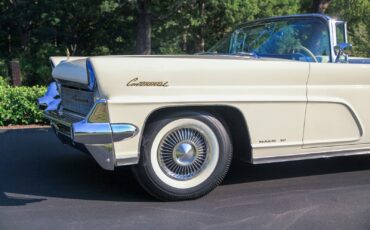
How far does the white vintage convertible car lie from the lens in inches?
167

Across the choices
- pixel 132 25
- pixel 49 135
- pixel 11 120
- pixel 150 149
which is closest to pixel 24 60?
pixel 132 25

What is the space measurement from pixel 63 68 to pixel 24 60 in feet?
50.2

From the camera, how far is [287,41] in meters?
5.64

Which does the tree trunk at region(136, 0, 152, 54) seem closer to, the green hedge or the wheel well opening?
the green hedge

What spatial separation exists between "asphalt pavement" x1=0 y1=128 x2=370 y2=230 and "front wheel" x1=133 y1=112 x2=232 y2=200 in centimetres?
14

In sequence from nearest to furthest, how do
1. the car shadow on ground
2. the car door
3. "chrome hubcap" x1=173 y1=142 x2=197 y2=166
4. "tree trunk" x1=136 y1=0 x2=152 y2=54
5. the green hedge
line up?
"chrome hubcap" x1=173 y1=142 x2=197 y2=166
the car shadow on ground
the car door
the green hedge
"tree trunk" x1=136 y1=0 x2=152 y2=54

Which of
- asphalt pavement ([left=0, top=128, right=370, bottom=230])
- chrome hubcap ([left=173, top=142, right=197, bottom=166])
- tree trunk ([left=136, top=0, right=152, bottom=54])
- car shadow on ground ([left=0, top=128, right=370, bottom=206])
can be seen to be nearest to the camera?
asphalt pavement ([left=0, top=128, right=370, bottom=230])

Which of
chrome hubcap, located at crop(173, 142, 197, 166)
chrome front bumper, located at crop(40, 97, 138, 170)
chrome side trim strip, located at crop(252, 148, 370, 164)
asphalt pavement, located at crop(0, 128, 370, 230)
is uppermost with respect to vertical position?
chrome front bumper, located at crop(40, 97, 138, 170)

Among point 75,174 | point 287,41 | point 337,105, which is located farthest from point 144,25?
point 337,105

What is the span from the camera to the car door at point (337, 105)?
4926mm

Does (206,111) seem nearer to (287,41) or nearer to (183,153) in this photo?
(183,153)

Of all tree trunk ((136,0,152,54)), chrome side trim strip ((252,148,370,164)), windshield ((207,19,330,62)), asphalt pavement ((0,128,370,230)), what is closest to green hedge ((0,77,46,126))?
asphalt pavement ((0,128,370,230))

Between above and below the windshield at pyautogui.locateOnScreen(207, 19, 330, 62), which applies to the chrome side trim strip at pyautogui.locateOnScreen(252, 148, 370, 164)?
below

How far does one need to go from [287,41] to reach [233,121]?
1353mm
